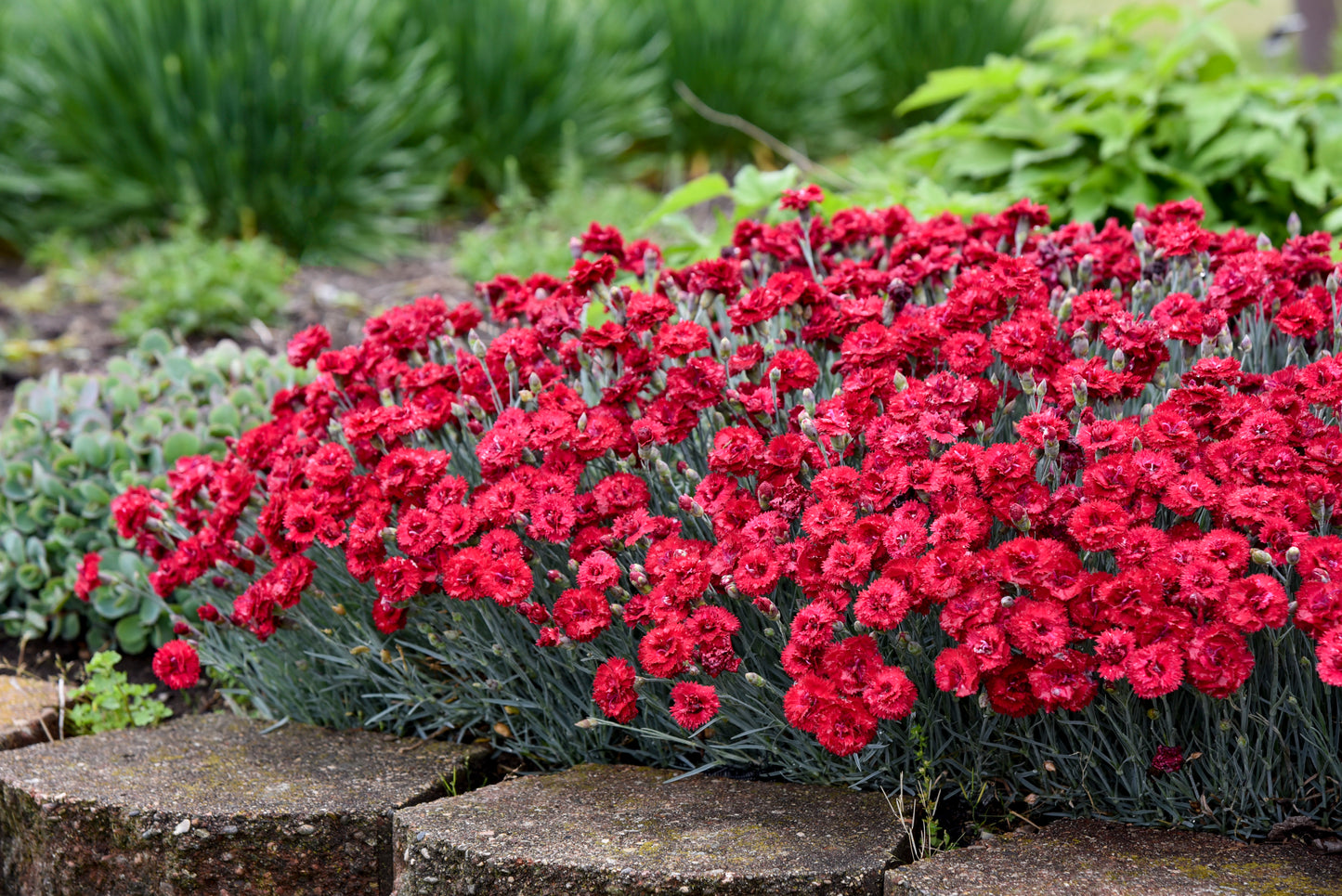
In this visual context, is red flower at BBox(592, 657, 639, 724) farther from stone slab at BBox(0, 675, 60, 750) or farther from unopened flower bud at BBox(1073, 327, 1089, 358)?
stone slab at BBox(0, 675, 60, 750)

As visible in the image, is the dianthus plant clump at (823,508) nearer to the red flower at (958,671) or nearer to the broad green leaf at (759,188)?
the red flower at (958,671)

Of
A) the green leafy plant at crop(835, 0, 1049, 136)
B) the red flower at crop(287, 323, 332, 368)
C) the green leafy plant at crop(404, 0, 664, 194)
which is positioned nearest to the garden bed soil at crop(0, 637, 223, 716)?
the red flower at crop(287, 323, 332, 368)

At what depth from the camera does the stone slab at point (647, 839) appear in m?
1.74

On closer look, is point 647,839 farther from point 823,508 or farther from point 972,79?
point 972,79

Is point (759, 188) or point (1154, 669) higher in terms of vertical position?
point (759, 188)

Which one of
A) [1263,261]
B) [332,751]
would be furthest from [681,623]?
[1263,261]

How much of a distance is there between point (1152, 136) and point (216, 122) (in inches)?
165

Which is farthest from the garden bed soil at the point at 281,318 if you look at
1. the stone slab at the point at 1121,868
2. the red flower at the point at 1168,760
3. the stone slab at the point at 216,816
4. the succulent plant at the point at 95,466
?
the red flower at the point at 1168,760

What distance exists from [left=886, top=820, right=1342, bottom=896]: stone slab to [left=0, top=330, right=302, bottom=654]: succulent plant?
6.32 feet

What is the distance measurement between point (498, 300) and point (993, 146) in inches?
94.3

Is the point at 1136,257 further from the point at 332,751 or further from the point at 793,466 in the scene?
the point at 332,751

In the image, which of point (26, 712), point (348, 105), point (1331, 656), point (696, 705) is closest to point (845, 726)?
point (696, 705)

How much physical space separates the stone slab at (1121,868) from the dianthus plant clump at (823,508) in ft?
0.28

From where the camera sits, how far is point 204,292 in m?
4.56
